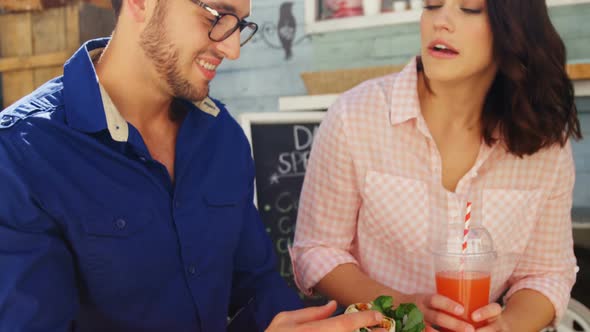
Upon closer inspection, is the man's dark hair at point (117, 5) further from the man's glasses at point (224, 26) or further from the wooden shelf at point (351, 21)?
the wooden shelf at point (351, 21)

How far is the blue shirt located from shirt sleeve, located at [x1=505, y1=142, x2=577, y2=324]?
0.76 m

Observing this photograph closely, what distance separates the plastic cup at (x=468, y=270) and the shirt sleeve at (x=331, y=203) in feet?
1.45

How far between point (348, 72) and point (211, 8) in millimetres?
1841

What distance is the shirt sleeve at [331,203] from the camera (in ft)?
7.04

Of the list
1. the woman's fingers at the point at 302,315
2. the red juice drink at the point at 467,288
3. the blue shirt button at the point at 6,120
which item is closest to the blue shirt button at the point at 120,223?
the blue shirt button at the point at 6,120

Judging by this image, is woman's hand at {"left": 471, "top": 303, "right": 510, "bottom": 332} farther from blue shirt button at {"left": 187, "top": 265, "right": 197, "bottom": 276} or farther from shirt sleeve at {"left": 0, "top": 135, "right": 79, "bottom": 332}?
shirt sleeve at {"left": 0, "top": 135, "right": 79, "bottom": 332}

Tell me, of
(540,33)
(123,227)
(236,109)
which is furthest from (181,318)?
(236,109)

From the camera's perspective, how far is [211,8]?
1.78 metres

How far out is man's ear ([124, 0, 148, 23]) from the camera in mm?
1778

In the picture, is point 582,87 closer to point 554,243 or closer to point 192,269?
point 554,243

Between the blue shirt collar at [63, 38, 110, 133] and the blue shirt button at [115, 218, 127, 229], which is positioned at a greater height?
the blue shirt collar at [63, 38, 110, 133]

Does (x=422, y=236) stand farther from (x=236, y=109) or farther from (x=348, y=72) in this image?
(x=236, y=109)

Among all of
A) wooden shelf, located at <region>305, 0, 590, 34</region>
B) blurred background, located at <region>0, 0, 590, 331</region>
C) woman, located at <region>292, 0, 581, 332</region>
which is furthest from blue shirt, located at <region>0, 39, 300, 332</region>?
wooden shelf, located at <region>305, 0, 590, 34</region>

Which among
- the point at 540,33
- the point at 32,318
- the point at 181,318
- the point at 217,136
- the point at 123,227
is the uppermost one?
the point at 540,33
